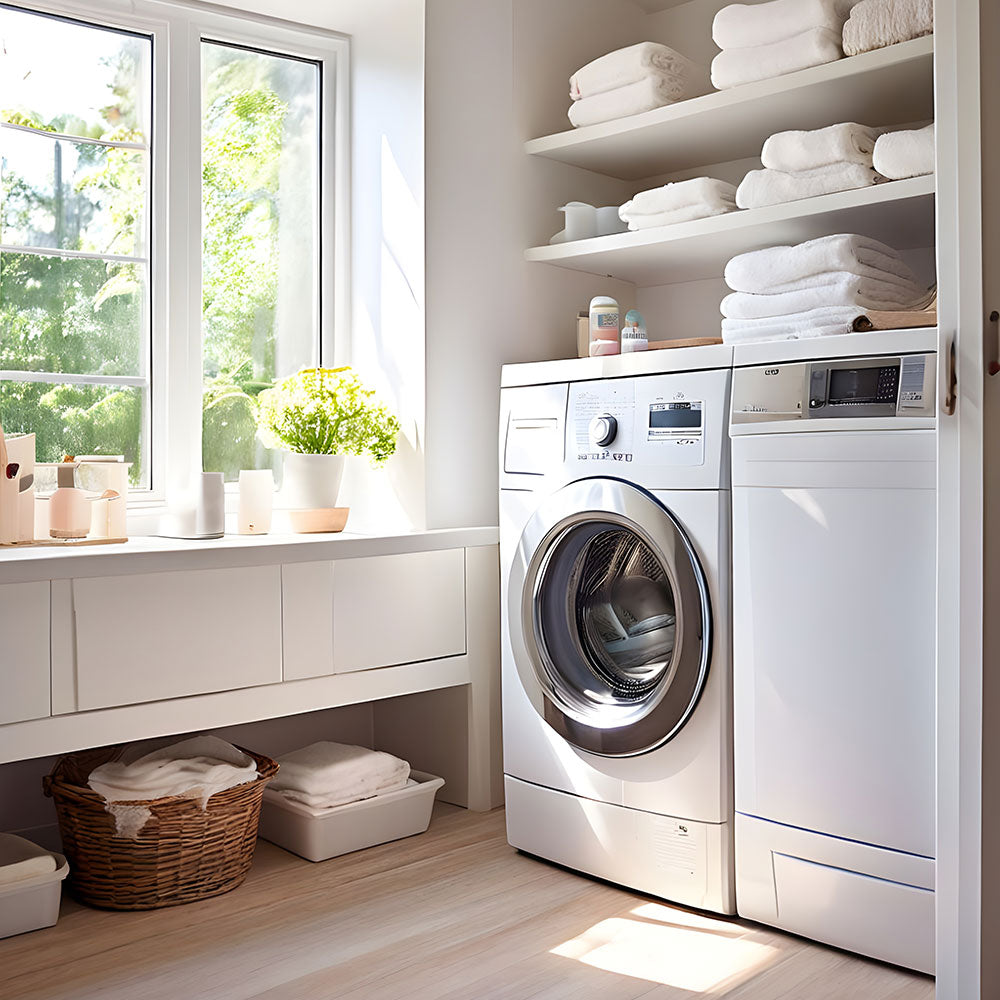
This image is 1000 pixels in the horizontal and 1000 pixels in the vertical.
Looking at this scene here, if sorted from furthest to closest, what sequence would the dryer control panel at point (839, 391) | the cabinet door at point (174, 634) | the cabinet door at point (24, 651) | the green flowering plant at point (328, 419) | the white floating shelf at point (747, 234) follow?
the green flowering plant at point (328, 419) → the white floating shelf at point (747, 234) → the cabinet door at point (174, 634) → the cabinet door at point (24, 651) → the dryer control panel at point (839, 391)

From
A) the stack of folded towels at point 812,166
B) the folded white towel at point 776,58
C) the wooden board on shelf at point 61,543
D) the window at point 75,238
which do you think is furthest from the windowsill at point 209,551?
the folded white towel at point 776,58

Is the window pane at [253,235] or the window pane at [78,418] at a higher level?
the window pane at [253,235]

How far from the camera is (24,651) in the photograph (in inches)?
77.4

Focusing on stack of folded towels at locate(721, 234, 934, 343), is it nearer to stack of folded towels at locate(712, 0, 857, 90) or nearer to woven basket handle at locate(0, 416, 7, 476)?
stack of folded towels at locate(712, 0, 857, 90)

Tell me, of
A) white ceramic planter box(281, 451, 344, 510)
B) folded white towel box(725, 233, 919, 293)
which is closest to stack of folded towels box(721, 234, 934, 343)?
folded white towel box(725, 233, 919, 293)

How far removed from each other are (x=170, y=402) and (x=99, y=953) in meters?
1.28

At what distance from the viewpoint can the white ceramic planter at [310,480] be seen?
2.64m

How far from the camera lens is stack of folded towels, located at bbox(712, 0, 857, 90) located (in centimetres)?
223

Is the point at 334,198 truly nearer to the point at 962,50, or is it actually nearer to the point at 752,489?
the point at 752,489

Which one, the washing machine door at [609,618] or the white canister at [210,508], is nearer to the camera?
the washing machine door at [609,618]

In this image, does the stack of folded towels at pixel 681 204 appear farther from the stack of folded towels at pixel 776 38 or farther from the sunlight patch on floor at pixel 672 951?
A: the sunlight patch on floor at pixel 672 951

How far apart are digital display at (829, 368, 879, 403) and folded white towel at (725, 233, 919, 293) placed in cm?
29

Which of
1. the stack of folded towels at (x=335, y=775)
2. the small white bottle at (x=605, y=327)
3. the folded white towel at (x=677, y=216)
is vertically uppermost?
the folded white towel at (x=677, y=216)

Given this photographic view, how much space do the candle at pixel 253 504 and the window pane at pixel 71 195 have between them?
2.04 feet
